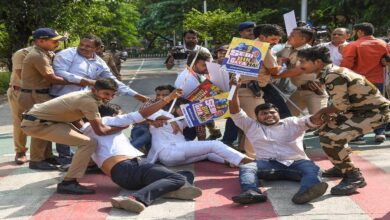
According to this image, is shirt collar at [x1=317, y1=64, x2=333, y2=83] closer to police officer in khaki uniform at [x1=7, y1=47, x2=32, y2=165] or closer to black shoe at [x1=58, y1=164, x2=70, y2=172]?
black shoe at [x1=58, y1=164, x2=70, y2=172]

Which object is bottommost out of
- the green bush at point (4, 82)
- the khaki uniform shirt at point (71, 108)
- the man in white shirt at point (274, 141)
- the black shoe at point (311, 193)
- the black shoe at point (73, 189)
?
the green bush at point (4, 82)

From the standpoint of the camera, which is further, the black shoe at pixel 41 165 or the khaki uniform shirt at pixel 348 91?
the black shoe at pixel 41 165

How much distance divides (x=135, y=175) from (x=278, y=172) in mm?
1534

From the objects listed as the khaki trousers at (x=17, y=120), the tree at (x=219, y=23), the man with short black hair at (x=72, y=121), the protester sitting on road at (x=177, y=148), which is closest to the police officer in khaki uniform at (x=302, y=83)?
the protester sitting on road at (x=177, y=148)

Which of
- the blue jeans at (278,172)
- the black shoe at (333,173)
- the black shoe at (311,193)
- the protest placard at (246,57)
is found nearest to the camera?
the black shoe at (311,193)

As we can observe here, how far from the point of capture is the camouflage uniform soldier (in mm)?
5047

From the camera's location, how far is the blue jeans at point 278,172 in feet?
16.9

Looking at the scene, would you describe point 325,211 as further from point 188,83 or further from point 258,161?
point 188,83

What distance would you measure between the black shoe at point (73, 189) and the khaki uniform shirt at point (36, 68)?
62.5 inches

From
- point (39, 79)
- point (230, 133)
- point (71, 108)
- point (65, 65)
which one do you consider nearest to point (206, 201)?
point (71, 108)

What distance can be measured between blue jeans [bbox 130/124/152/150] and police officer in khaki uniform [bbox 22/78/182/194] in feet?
3.97

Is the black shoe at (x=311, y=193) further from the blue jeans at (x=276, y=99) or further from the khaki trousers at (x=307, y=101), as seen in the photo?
the khaki trousers at (x=307, y=101)

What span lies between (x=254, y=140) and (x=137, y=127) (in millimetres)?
1932

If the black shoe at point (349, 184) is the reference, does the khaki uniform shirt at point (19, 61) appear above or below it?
above
